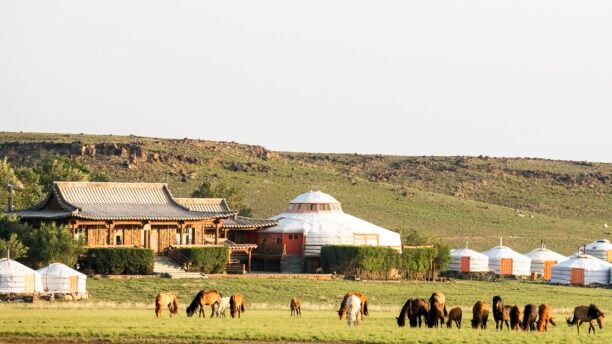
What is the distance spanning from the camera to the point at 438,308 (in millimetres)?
49156

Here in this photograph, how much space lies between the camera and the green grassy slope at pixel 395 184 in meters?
116

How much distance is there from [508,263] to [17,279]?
38.9 m

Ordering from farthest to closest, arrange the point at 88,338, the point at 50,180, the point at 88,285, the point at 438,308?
the point at 50,180, the point at 88,285, the point at 438,308, the point at 88,338

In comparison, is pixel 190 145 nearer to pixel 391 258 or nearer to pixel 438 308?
pixel 391 258

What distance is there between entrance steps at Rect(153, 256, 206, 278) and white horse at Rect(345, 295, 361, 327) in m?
26.3

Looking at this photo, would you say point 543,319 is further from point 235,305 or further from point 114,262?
point 114,262

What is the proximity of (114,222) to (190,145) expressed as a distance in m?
56.1

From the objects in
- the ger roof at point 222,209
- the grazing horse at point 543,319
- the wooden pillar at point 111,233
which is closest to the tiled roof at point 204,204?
the ger roof at point 222,209

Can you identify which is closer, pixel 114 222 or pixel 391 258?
pixel 114 222

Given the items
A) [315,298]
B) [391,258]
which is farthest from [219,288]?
[391,258]

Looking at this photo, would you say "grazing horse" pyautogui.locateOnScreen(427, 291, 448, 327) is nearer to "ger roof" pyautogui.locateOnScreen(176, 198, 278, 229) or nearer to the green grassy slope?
"ger roof" pyautogui.locateOnScreen(176, 198, 278, 229)

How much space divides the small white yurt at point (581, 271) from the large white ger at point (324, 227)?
9378mm

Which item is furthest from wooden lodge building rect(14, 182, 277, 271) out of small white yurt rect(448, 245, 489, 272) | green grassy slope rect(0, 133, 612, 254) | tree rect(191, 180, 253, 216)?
green grassy slope rect(0, 133, 612, 254)

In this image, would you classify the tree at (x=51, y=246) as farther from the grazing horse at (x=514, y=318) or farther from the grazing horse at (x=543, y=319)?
the grazing horse at (x=543, y=319)
